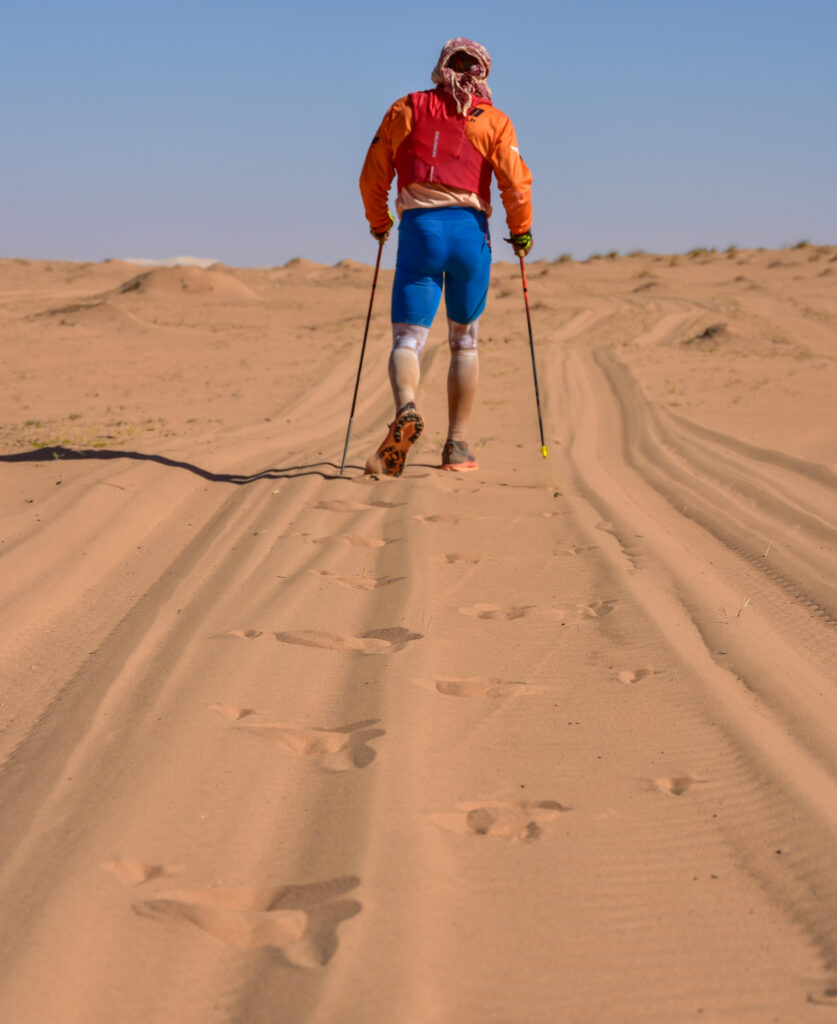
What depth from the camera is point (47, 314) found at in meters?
18.5

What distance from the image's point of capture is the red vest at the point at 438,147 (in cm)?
550

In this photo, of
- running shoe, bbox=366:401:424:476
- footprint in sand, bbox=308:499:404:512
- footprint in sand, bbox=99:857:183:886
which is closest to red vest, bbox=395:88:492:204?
running shoe, bbox=366:401:424:476

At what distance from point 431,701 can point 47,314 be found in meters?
17.5

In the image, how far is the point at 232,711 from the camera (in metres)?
2.78

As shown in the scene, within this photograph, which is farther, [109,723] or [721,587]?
[721,587]

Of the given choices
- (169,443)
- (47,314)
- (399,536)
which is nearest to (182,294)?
(47,314)

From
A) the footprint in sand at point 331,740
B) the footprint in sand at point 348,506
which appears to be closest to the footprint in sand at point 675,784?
the footprint in sand at point 331,740

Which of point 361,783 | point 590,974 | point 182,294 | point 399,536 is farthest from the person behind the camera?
point 182,294

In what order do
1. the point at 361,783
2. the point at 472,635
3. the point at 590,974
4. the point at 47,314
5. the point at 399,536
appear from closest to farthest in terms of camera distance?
the point at 590,974, the point at 361,783, the point at 472,635, the point at 399,536, the point at 47,314

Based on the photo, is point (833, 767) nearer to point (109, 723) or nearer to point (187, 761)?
point (187, 761)

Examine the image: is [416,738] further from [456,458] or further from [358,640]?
[456,458]

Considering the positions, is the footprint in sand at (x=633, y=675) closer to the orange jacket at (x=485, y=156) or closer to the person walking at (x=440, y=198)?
the person walking at (x=440, y=198)

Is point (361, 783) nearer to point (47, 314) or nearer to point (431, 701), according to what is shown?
point (431, 701)

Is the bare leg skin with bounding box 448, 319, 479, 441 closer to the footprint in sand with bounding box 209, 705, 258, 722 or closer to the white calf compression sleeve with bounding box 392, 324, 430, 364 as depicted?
the white calf compression sleeve with bounding box 392, 324, 430, 364
